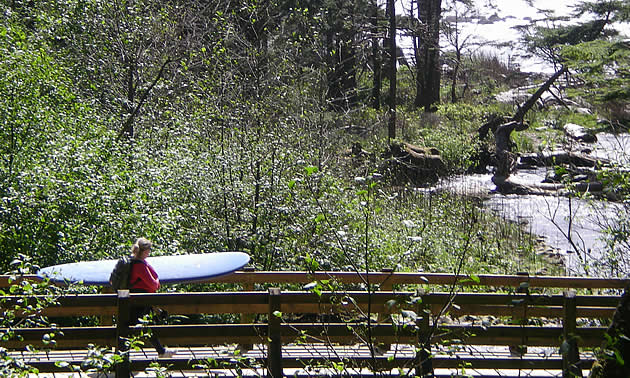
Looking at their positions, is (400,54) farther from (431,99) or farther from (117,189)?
(117,189)

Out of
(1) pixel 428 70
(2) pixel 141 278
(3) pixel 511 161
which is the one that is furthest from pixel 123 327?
(1) pixel 428 70

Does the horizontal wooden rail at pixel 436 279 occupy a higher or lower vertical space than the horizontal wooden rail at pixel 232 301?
lower

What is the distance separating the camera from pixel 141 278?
7.47m

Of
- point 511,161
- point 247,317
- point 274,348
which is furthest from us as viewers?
point 511,161

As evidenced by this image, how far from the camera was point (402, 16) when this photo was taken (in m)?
36.9

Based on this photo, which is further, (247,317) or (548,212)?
(548,212)

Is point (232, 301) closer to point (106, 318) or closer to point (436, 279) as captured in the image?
point (106, 318)

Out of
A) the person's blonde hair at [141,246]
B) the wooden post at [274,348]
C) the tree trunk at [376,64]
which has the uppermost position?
the tree trunk at [376,64]

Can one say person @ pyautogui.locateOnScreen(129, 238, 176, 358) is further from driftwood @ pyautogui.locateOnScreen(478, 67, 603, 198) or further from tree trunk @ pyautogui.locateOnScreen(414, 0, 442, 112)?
tree trunk @ pyautogui.locateOnScreen(414, 0, 442, 112)

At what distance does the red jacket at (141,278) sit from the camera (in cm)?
745

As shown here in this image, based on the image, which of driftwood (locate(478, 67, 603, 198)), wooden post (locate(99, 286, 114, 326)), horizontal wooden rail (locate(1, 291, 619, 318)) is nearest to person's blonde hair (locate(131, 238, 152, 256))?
horizontal wooden rail (locate(1, 291, 619, 318))

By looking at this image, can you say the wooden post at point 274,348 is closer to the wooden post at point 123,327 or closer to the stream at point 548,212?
the wooden post at point 123,327

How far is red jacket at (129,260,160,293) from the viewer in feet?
24.4

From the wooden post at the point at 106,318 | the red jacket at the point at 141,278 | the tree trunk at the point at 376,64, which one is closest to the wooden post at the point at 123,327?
the red jacket at the point at 141,278
